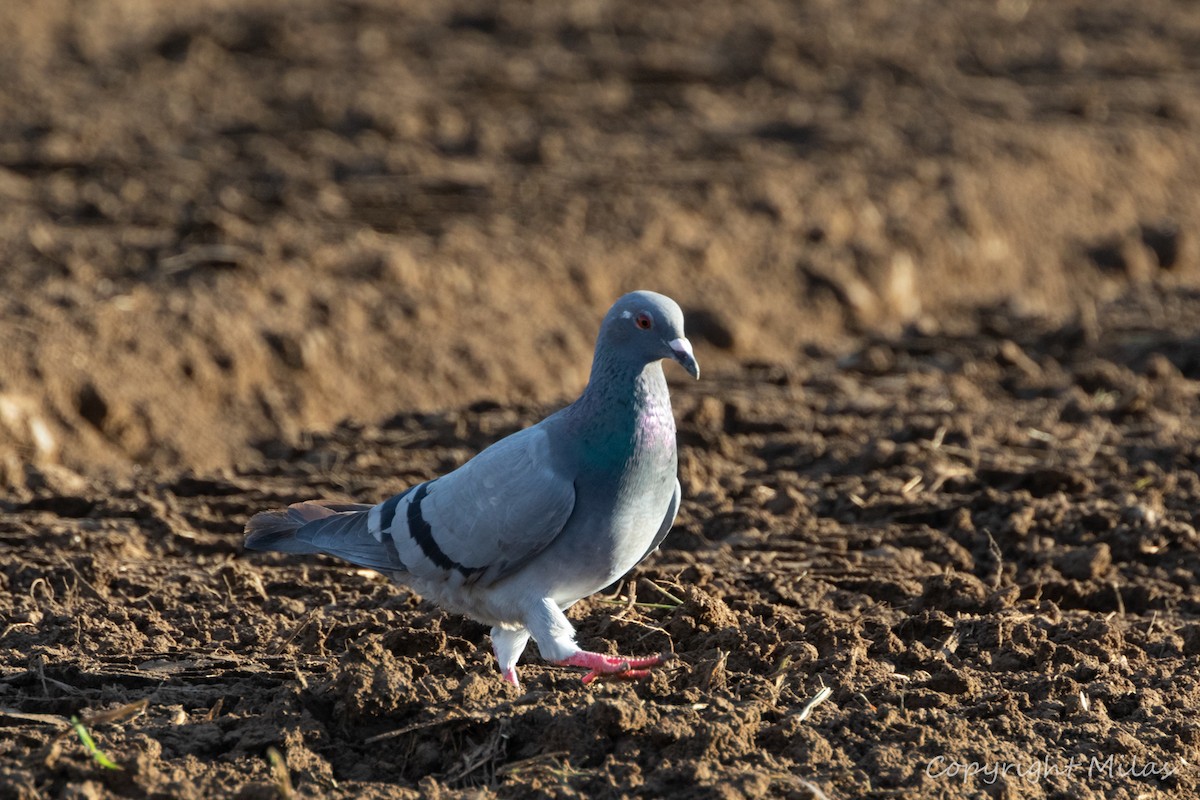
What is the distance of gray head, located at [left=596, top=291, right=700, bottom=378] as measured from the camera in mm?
4660

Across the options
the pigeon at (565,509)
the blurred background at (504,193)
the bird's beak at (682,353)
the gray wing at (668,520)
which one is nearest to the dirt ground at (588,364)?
the blurred background at (504,193)

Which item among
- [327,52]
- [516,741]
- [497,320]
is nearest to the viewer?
[516,741]

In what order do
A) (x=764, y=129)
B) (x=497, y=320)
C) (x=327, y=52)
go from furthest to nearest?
(x=327, y=52), (x=764, y=129), (x=497, y=320)

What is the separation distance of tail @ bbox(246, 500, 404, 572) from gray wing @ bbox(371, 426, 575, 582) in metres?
0.13

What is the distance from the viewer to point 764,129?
1238 centimetres

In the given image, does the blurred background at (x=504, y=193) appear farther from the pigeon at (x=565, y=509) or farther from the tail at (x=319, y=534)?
the pigeon at (x=565, y=509)

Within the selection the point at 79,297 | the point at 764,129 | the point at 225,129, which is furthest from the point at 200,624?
the point at 764,129

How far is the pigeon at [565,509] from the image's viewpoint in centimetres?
459

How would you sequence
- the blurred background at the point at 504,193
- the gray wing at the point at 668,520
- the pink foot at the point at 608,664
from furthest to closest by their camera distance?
the blurred background at the point at 504,193, the gray wing at the point at 668,520, the pink foot at the point at 608,664

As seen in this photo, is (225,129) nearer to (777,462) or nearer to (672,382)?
(672,382)

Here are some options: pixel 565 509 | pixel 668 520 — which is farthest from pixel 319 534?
pixel 668 520

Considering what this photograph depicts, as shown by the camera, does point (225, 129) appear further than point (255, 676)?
Yes

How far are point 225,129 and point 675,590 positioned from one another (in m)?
7.11

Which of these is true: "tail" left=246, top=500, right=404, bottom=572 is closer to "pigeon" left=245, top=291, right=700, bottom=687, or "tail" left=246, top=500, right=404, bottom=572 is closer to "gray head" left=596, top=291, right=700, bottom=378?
"pigeon" left=245, top=291, right=700, bottom=687
